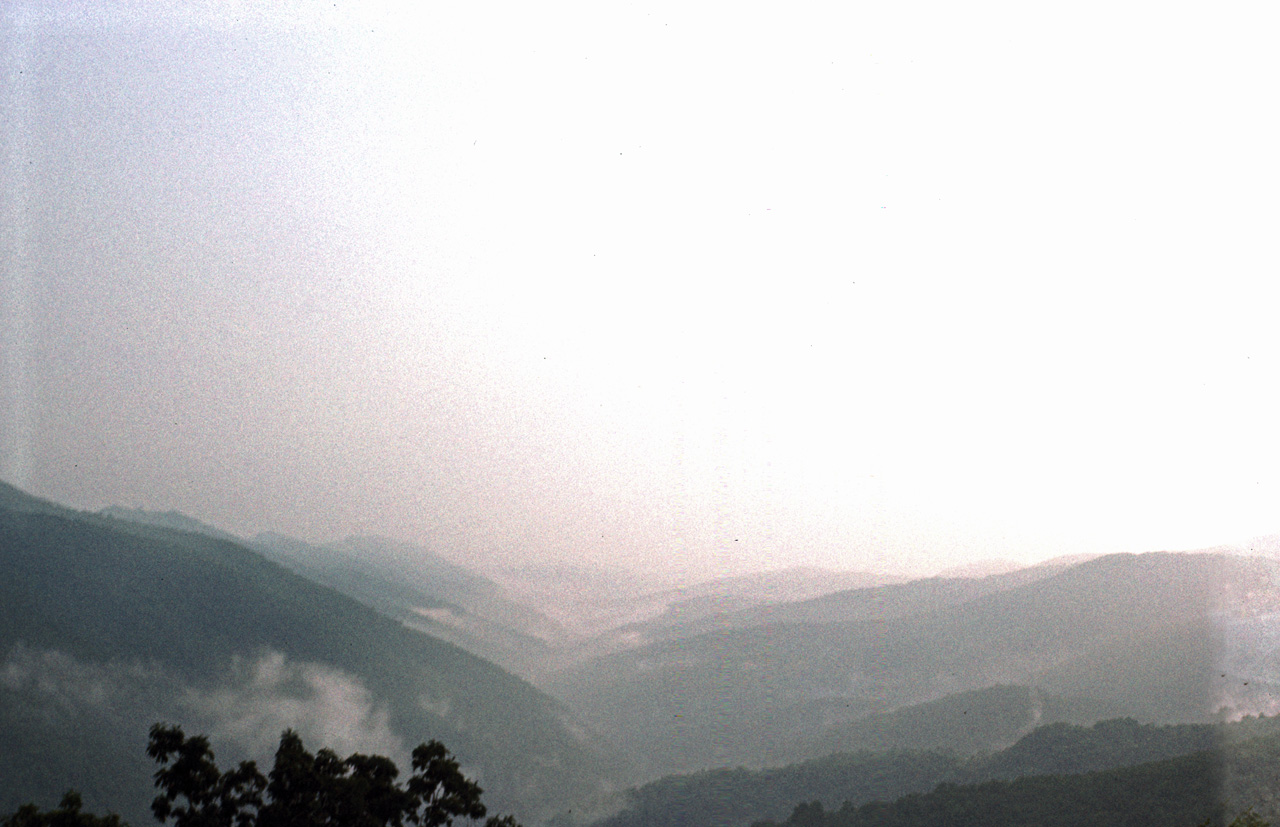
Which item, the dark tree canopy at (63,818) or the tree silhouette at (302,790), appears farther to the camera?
the tree silhouette at (302,790)

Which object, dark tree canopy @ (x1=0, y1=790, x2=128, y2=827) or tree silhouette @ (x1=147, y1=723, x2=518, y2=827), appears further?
tree silhouette @ (x1=147, y1=723, x2=518, y2=827)

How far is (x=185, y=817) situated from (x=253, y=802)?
3.06 meters

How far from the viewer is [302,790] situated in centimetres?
4675

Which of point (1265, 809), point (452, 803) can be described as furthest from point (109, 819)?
point (1265, 809)

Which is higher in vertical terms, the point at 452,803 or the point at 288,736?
the point at 288,736

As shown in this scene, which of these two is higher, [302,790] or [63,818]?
[63,818]

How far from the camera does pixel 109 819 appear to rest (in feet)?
145

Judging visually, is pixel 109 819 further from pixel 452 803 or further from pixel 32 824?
pixel 452 803

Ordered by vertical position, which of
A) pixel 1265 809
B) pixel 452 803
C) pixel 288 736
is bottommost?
pixel 1265 809

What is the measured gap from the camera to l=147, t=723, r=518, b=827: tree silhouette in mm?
45406

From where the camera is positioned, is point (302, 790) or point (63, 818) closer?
point (63, 818)

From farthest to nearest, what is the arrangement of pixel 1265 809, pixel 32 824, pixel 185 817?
pixel 1265 809 < pixel 185 817 < pixel 32 824

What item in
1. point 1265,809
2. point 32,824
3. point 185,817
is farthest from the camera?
point 1265,809

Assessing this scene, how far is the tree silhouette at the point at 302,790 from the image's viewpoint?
45.4m
